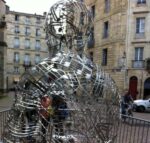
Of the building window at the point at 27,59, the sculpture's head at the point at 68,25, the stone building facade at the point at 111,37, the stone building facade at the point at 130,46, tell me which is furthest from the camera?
the building window at the point at 27,59

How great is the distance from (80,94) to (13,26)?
55.1 m

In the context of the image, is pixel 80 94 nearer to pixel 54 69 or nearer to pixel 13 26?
pixel 54 69

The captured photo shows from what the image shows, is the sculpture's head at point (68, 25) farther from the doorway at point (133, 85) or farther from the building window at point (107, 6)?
the building window at point (107, 6)

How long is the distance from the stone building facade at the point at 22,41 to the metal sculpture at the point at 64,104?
174 feet

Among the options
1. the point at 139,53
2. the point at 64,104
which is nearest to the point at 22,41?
the point at 139,53

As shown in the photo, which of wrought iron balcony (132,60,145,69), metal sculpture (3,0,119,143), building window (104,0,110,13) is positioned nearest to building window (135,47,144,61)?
wrought iron balcony (132,60,145,69)

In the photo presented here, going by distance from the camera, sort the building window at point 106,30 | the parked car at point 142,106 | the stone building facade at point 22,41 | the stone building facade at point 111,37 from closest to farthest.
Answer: the parked car at point 142,106
the stone building facade at point 111,37
the building window at point 106,30
the stone building facade at point 22,41

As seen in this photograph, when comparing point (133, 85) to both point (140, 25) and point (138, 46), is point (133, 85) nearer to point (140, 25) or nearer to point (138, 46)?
point (138, 46)

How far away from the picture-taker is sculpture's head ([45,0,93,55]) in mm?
4188

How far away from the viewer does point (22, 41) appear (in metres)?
57.6

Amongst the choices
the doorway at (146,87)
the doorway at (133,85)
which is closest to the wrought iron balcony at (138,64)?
the doorway at (133,85)

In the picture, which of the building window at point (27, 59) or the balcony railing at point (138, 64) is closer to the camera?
the balcony railing at point (138, 64)

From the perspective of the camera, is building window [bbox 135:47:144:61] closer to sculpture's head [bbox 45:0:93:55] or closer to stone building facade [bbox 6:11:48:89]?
sculpture's head [bbox 45:0:93:55]

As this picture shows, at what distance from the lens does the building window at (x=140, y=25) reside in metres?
26.0
